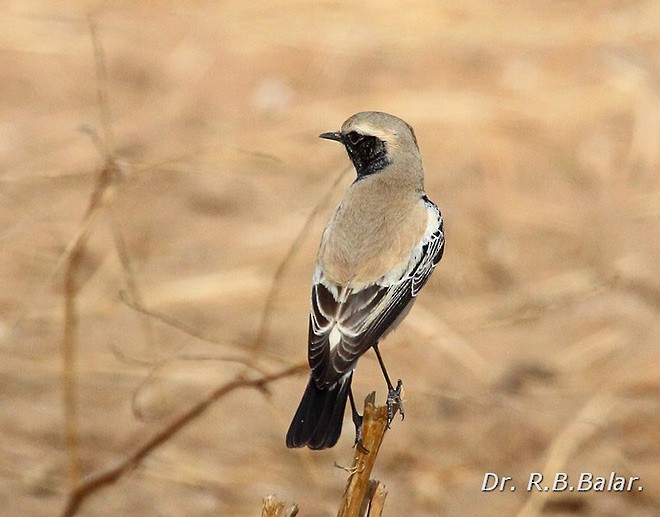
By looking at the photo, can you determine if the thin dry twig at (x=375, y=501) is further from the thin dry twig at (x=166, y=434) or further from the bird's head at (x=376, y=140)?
the bird's head at (x=376, y=140)

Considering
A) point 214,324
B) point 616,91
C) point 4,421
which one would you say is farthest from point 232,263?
point 616,91

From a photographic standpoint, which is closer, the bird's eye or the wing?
the wing

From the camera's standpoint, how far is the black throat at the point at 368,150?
5.72 meters

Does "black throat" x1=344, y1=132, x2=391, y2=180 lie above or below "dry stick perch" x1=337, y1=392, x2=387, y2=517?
above

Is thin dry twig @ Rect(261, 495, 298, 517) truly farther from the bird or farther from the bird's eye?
the bird's eye

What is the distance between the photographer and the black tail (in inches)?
184

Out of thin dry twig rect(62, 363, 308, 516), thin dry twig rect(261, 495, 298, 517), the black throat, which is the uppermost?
the black throat

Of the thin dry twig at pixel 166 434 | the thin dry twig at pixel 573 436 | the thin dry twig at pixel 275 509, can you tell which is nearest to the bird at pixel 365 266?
the thin dry twig at pixel 166 434

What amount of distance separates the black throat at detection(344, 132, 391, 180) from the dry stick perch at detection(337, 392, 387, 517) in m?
1.61

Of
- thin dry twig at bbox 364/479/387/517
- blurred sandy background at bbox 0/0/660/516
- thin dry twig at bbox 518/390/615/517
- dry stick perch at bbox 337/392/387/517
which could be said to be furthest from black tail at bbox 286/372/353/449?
thin dry twig at bbox 518/390/615/517

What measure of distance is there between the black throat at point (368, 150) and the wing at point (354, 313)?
16.1 inches

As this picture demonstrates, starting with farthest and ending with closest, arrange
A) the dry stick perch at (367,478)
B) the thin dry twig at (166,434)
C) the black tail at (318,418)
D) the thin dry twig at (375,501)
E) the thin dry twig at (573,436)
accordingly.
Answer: the thin dry twig at (573,436) < the thin dry twig at (166,434) < the black tail at (318,418) < the thin dry twig at (375,501) < the dry stick perch at (367,478)

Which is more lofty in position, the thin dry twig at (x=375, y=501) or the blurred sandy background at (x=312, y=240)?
the blurred sandy background at (x=312, y=240)

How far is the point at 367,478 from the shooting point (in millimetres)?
4141
